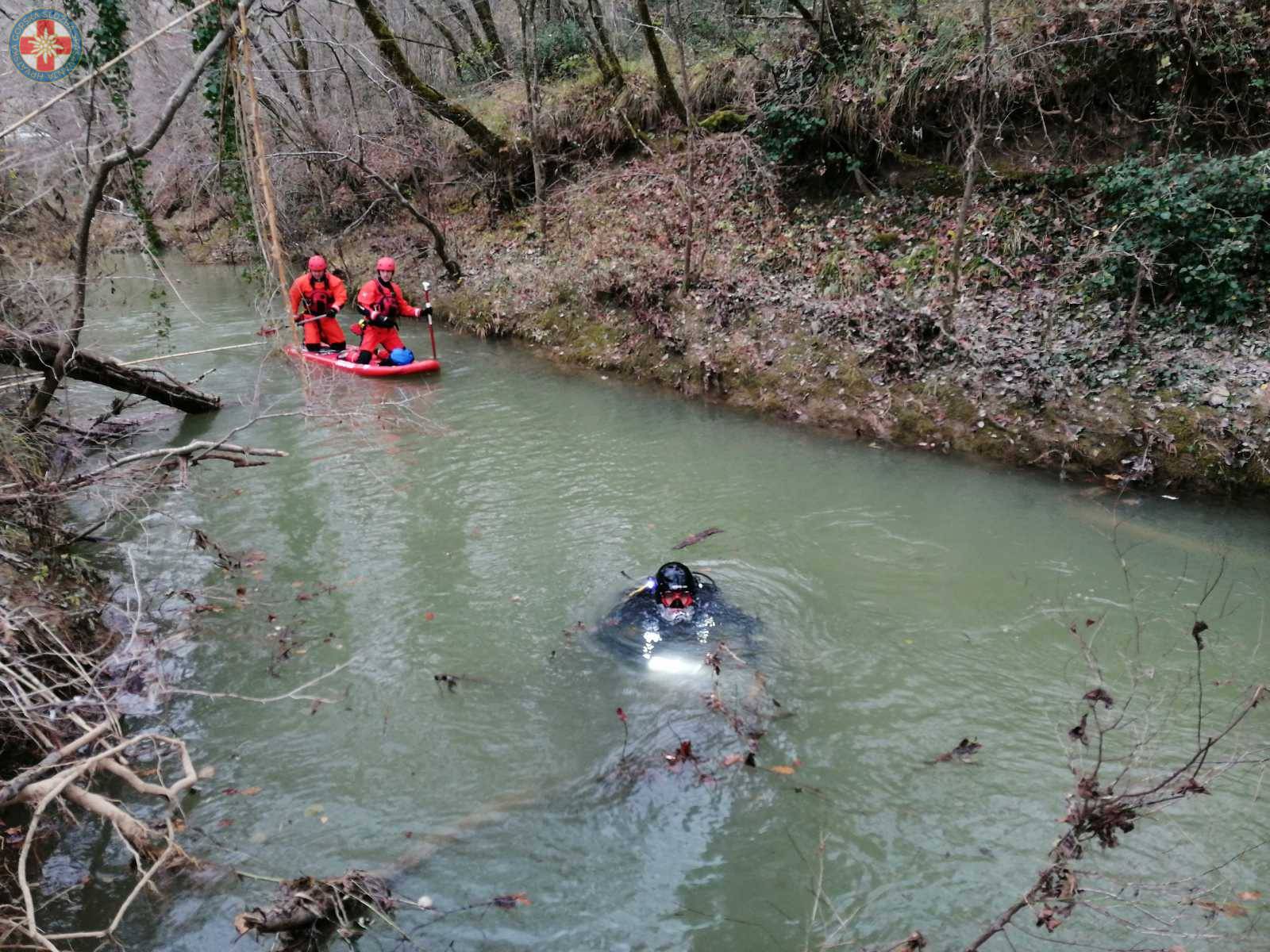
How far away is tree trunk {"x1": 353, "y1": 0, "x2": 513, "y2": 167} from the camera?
48.2 feet

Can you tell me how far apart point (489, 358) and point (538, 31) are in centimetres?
998

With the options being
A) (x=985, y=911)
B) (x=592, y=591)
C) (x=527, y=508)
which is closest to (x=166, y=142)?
(x=527, y=508)

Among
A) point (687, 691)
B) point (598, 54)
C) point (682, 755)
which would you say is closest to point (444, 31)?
point (598, 54)

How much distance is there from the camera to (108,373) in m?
9.06

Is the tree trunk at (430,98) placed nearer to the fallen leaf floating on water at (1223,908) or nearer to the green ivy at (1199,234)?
the green ivy at (1199,234)

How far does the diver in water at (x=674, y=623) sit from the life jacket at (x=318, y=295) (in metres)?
8.42

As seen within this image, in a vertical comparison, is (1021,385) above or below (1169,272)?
below

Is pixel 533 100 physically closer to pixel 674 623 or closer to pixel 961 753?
pixel 674 623

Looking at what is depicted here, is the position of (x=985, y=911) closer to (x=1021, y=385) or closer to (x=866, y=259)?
(x=1021, y=385)

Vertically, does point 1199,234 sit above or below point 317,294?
above

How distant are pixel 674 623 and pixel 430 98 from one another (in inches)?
551

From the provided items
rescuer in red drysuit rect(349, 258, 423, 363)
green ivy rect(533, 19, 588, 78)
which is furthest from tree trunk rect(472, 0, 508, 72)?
rescuer in red drysuit rect(349, 258, 423, 363)

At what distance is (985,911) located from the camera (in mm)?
3865

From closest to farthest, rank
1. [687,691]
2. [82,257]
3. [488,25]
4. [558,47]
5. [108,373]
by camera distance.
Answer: [687,691] < [82,257] < [108,373] < [558,47] < [488,25]
